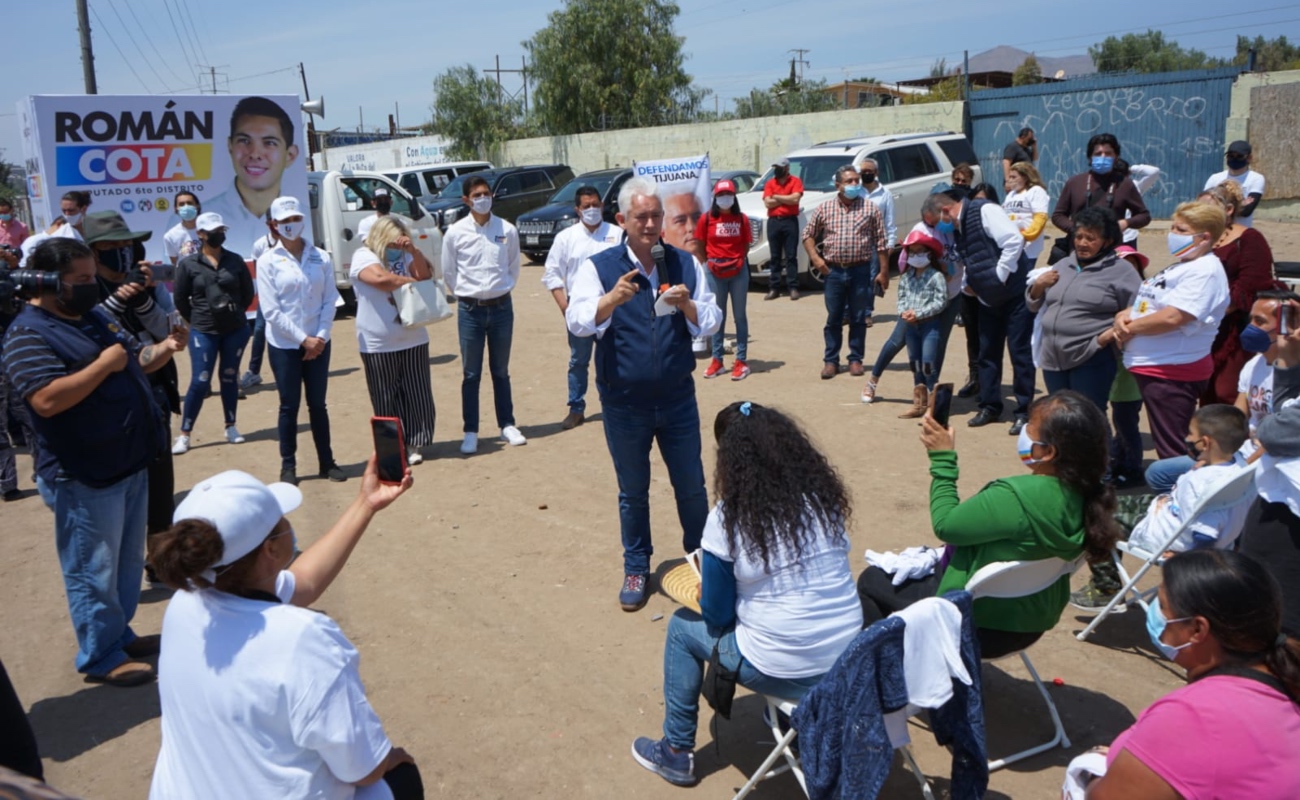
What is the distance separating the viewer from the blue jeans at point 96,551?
4273mm

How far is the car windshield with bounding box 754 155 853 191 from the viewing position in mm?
14797

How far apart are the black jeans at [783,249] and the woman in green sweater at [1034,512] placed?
33.6 feet

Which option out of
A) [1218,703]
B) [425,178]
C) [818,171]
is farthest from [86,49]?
[1218,703]

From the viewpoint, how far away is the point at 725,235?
9.68 metres

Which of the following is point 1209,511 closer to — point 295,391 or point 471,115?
point 295,391

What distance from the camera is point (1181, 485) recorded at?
167 inches

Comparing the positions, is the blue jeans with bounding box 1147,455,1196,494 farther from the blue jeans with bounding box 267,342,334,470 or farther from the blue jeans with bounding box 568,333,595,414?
the blue jeans with bounding box 267,342,334,470

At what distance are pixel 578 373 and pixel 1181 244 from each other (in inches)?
179

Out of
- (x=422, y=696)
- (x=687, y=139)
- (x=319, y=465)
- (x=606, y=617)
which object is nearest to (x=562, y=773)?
(x=422, y=696)

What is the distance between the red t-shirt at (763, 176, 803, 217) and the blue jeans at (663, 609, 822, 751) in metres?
10.4

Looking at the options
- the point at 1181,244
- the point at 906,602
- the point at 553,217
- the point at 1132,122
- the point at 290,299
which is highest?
the point at 1132,122

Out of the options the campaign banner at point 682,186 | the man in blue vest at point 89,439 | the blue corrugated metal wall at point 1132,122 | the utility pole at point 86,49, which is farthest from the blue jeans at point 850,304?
the utility pole at point 86,49

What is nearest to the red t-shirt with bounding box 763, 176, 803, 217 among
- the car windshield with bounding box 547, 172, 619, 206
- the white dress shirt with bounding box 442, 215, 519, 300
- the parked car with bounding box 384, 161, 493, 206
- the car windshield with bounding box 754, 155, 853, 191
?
Answer: the car windshield with bounding box 754, 155, 853, 191

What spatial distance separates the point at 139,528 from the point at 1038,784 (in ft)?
13.0
